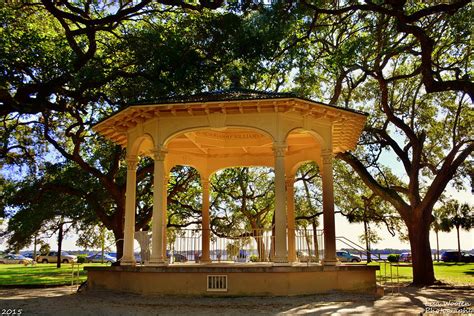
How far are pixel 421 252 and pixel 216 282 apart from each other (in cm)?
1181

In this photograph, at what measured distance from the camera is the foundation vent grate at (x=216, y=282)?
12.7 meters

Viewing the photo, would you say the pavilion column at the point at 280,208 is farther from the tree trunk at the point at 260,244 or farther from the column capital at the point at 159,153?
the tree trunk at the point at 260,244

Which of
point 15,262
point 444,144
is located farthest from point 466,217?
point 15,262

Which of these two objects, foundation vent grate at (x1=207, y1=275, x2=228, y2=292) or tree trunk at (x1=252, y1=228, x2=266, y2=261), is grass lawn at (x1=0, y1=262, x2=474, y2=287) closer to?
tree trunk at (x1=252, y1=228, x2=266, y2=261)

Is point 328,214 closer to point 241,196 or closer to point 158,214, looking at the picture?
point 158,214

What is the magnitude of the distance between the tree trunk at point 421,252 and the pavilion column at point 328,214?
8.45 meters

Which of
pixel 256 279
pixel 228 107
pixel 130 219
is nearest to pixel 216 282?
pixel 256 279

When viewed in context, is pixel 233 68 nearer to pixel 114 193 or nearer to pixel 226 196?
pixel 114 193

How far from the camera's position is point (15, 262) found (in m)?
62.2

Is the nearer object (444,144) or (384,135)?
(384,135)

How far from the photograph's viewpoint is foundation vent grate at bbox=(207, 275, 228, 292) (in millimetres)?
12664

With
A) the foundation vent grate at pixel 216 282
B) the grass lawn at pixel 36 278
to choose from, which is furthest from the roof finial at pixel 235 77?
the grass lawn at pixel 36 278

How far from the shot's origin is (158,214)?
13.8 meters

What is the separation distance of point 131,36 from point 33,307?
11.0 meters
